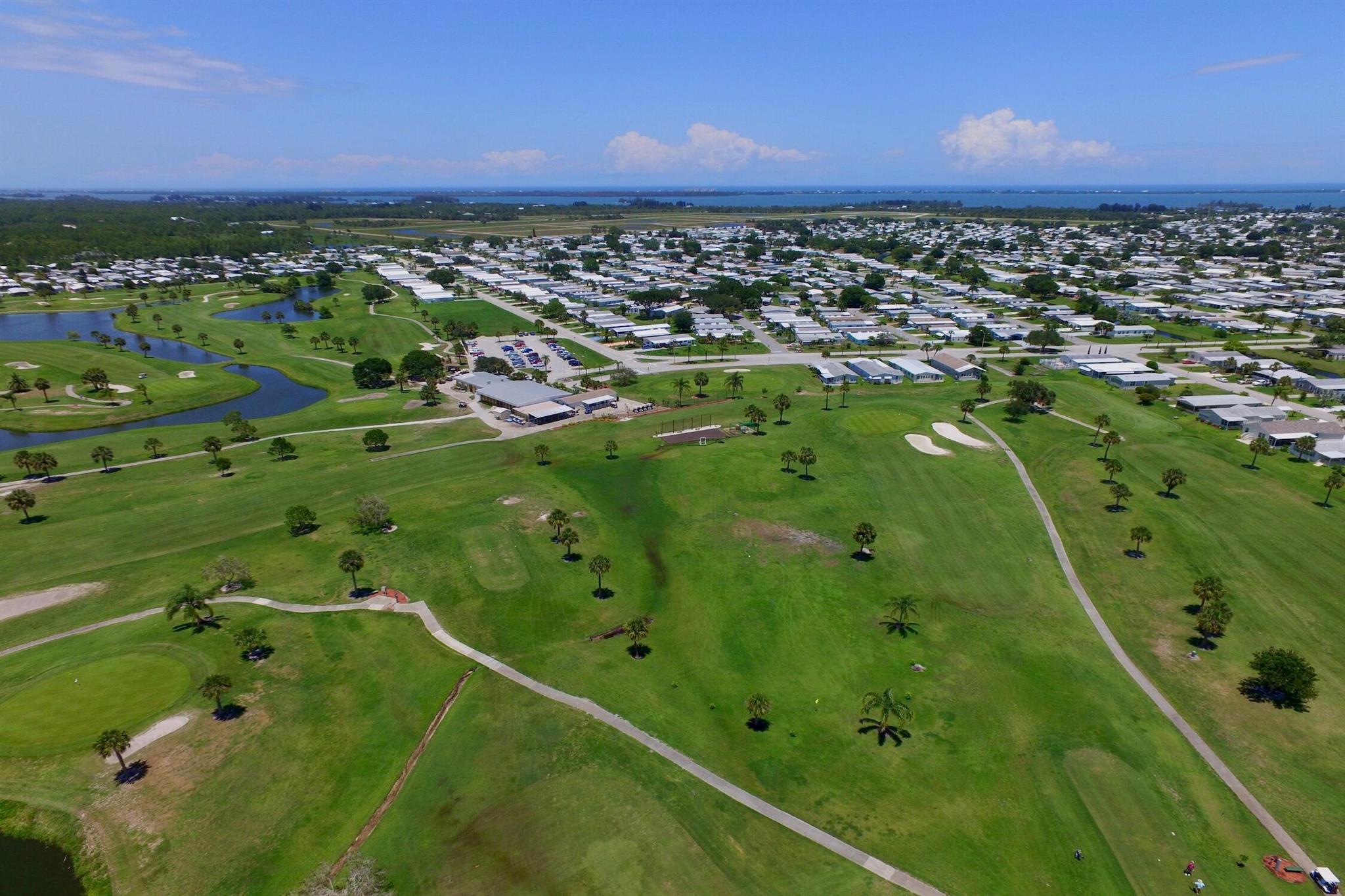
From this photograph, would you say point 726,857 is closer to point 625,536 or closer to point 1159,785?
point 1159,785

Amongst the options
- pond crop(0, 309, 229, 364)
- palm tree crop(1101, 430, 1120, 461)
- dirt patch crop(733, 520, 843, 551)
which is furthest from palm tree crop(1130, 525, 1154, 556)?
pond crop(0, 309, 229, 364)

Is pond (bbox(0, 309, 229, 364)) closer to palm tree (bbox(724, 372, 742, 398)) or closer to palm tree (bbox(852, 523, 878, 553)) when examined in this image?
palm tree (bbox(724, 372, 742, 398))

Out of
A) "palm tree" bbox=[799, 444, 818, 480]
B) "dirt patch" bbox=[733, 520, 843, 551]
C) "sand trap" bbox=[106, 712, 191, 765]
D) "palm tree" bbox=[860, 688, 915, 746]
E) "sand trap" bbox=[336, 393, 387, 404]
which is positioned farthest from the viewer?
"sand trap" bbox=[336, 393, 387, 404]

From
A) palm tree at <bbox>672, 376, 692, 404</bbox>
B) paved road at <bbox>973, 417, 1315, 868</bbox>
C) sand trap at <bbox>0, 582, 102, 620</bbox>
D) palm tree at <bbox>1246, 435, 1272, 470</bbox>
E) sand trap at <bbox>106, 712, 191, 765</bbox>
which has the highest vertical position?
palm tree at <bbox>1246, 435, 1272, 470</bbox>

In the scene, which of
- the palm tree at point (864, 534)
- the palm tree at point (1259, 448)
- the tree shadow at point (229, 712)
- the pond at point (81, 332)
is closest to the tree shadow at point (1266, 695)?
the palm tree at point (864, 534)

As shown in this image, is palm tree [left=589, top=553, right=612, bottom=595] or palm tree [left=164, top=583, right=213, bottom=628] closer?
palm tree [left=164, top=583, right=213, bottom=628]

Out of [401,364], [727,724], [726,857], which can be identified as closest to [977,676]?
[727,724]

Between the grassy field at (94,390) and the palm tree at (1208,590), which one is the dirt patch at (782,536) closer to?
the palm tree at (1208,590)
